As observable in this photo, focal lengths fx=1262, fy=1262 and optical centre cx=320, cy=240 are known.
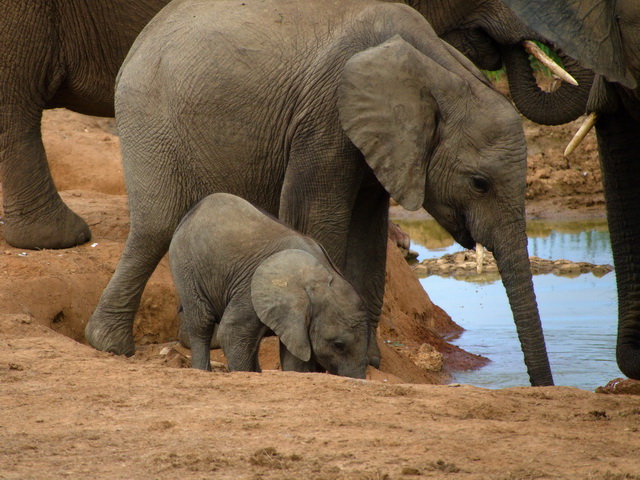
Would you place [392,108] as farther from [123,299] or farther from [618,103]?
[123,299]

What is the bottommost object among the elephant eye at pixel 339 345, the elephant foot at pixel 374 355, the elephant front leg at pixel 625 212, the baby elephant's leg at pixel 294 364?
the elephant foot at pixel 374 355

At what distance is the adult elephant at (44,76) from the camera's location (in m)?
7.94

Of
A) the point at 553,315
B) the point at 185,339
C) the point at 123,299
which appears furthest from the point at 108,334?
the point at 553,315

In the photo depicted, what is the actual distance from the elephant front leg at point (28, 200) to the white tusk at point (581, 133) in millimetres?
3768

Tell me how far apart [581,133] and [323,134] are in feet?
4.04

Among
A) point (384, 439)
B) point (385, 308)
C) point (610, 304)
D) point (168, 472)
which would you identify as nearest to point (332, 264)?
point (384, 439)

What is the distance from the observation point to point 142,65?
6.40 meters

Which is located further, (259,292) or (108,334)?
(108,334)

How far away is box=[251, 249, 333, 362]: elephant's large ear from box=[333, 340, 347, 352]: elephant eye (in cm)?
12

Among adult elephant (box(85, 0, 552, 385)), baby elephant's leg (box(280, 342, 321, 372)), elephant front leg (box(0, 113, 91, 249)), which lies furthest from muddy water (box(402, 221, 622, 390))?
elephant front leg (box(0, 113, 91, 249))

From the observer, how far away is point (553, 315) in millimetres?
9336

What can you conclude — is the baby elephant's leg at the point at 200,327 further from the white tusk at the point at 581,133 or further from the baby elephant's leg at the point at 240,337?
the white tusk at the point at 581,133

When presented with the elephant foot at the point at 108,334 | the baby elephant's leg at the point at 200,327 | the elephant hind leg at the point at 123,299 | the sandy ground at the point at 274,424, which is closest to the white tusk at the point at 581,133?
the sandy ground at the point at 274,424

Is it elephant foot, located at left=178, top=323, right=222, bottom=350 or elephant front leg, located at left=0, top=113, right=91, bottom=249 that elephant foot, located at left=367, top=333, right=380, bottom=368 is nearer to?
elephant foot, located at left=178, top=323, right=222, bottom=350
